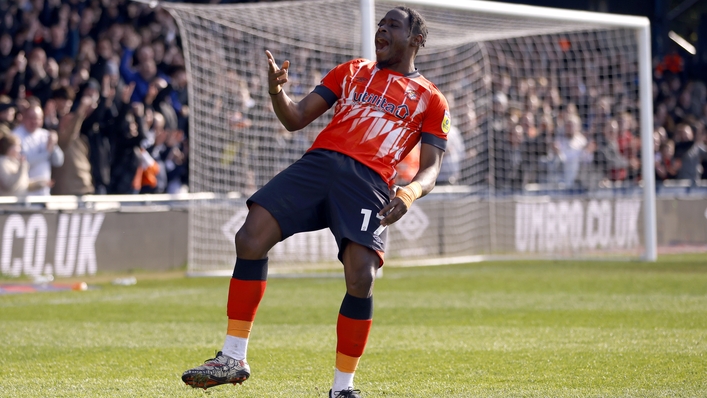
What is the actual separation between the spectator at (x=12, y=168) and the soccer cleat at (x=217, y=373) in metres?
8.60

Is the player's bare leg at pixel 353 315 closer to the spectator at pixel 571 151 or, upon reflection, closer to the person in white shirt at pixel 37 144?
the person in white shirt at pixel 37 144

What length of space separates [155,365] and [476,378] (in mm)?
2084

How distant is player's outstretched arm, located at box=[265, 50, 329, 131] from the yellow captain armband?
0.77 meters

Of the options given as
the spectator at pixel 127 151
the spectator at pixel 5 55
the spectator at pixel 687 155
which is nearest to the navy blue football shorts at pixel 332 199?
the spectator at pixel 127 151

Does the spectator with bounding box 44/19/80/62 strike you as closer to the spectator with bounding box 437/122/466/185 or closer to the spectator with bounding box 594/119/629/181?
the spectator with bounding box 437/122/466/185

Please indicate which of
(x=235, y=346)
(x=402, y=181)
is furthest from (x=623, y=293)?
(x=235, y=346)

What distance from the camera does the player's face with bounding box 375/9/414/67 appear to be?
5.46 metres

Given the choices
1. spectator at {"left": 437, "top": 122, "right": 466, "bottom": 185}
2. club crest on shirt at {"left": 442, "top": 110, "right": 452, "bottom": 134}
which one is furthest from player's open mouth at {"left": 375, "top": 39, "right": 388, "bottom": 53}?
spectator at {"left": 437, "top": 122, "right": 466, "bottom": 185}

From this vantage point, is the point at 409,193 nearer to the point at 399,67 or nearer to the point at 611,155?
the point at 399,67

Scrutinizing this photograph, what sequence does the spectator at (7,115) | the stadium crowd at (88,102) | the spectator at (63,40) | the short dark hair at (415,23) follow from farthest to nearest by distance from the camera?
1. the spectator at (63,40)
2. the stadium crowd at (88,102)
3. the spectator at (7,115)
4. the short dark hair at (415,23)

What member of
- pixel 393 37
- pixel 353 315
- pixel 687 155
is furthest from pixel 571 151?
pixel 353 315

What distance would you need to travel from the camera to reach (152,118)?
1530cm

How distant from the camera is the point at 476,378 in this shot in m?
5.95

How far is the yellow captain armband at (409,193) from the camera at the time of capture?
5043 millimetres
